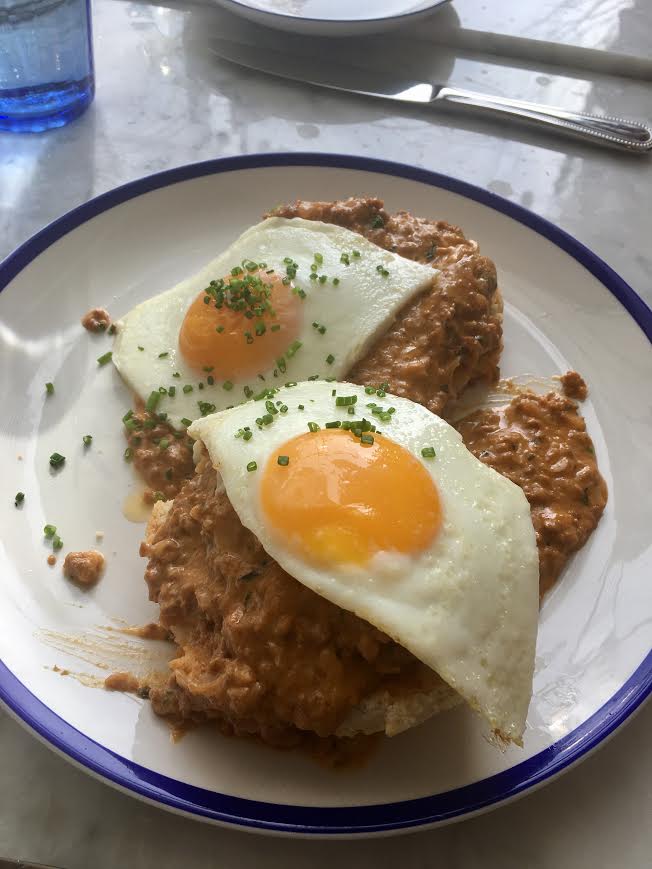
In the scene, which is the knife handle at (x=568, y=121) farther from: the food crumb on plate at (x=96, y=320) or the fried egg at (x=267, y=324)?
the food crumb on plate at (x=96, y=320)

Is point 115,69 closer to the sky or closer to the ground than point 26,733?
closer to the sky

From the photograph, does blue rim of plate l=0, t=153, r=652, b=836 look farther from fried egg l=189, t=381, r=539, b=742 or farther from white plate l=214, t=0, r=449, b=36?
white plate l=214, t=0, r=449, b=36

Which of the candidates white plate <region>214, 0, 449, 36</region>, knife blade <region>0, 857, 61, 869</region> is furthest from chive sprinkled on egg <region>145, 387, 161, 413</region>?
white plate <region>214, 0, 449, 36</region>

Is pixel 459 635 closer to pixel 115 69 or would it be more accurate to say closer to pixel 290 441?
pixel 290 441

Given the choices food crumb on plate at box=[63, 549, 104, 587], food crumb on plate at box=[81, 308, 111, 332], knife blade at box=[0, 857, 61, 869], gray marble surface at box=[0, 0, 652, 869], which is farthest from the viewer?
gray marble surface at box=[0, 0, 652, 869]

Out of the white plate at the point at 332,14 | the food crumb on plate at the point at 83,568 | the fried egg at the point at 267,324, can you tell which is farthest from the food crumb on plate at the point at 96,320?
the white plate at the point at 332,14

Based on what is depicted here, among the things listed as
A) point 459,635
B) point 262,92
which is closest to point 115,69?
point 262,92

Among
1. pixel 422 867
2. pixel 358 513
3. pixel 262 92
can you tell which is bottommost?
pixel 422 867

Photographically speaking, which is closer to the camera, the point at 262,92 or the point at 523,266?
the point at 523,266
